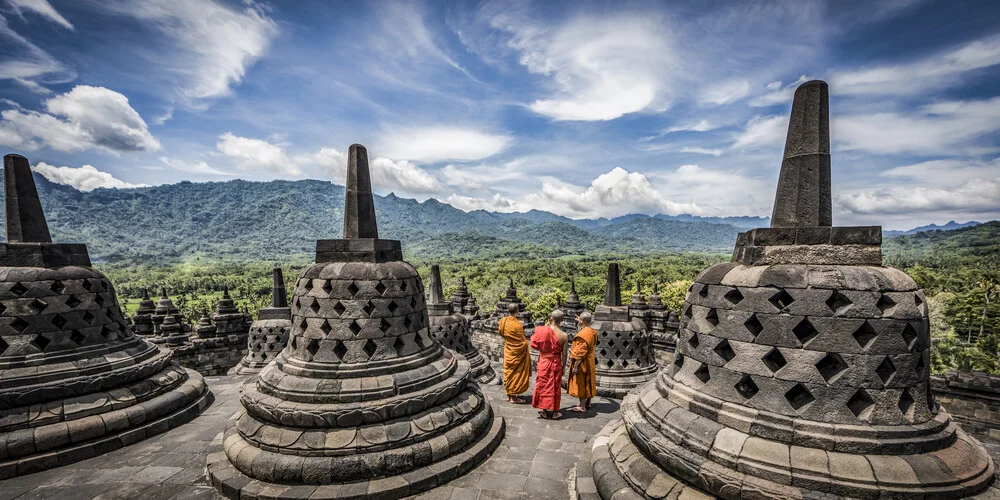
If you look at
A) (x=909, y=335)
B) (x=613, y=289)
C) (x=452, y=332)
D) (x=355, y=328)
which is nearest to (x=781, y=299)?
(x=909, y=335)

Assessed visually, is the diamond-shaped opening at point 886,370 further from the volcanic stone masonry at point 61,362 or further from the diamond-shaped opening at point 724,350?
the volcanic stone masonry at point 61,362

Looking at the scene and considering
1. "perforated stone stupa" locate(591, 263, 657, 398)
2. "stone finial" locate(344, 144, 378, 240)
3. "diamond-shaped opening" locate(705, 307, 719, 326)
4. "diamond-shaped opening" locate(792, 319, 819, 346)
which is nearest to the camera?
"diamond-shaped opening" locate(792, 319, 819, 346)

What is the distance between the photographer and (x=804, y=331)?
3234 mm

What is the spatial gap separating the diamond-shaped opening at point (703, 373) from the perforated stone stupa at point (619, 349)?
5.24 m

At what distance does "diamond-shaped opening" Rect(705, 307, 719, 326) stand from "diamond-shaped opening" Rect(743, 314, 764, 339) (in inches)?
10.2

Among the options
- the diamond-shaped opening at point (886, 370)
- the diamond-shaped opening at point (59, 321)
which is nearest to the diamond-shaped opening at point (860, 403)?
the diamond-shaped opening at point (886, 370)

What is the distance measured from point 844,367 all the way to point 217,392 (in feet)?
32.6

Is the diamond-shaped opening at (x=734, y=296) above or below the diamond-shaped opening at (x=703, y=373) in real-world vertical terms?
above

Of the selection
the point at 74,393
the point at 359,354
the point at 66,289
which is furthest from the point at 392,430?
the point at 66,289

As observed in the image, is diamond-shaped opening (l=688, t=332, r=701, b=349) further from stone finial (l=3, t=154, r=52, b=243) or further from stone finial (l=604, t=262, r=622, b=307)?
stone finial (l=3, t=154, r=52, b=243)

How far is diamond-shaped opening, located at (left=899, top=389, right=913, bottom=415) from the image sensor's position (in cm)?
310

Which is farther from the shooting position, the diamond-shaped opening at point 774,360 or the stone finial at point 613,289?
the stone finial at point 613,289

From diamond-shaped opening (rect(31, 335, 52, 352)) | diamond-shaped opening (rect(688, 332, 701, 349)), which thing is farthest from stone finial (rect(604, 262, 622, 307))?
diamond-shaped opening (rect(31, 335, 52, 352))

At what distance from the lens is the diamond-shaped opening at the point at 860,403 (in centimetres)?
307
